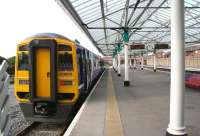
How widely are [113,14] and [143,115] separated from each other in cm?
1377

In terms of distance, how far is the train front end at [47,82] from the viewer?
9.88 m

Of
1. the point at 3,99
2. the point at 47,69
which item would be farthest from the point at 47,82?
the point at 3,99

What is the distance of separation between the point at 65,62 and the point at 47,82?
92cm

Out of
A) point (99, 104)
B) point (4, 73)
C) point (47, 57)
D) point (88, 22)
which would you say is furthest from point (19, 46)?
point (88, 22)

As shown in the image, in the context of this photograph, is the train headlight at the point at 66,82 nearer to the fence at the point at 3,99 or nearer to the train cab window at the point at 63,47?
the train cab window at the point at 63,47

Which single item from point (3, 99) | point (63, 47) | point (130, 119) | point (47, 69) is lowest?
point (130, 119)

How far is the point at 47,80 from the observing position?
33.0ft

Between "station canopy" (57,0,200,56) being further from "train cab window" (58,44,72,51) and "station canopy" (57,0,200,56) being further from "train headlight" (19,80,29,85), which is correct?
"train headlight" (19,80,29,85)

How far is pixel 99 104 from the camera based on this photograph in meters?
11.8

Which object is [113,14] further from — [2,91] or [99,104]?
[2,91]

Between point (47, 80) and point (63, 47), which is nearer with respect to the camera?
point (47, 80)

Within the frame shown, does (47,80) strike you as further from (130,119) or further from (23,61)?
(130,119)

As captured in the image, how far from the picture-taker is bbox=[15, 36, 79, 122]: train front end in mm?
9875

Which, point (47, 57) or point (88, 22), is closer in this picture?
point (47, 57)
